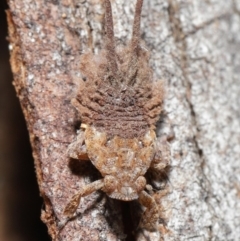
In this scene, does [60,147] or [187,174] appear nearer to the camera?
[60,147]

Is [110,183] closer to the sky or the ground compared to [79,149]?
closer to the ground

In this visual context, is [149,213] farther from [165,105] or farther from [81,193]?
[165,105]

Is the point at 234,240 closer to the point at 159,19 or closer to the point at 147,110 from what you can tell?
the point at 147,110

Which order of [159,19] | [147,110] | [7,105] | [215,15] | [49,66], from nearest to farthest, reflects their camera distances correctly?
[147,110], [49,66], [159,19], [215,15], [7,105]

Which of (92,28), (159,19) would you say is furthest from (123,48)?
(159,19)

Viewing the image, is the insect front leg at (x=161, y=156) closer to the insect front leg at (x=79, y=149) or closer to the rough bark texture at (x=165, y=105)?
the rough bark texture at (x=165, y=105)

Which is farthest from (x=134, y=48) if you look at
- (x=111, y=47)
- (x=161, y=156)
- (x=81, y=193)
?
(x=81, y=193)

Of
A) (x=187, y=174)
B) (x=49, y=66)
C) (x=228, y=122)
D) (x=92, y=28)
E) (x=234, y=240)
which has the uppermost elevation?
(x=92, y=28)
